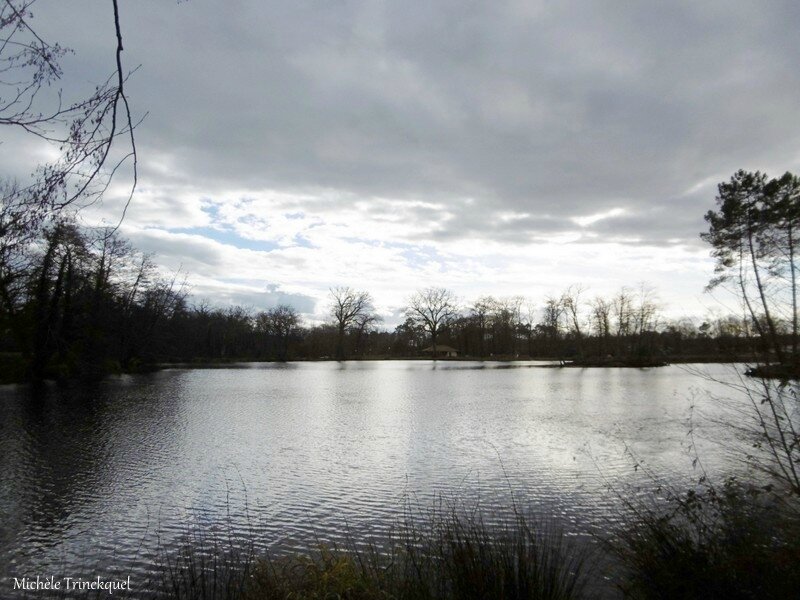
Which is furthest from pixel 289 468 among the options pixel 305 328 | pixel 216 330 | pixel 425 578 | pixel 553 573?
pixel 305 328

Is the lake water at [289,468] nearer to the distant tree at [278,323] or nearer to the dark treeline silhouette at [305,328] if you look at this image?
the dark treeline silhouette at [305,328]

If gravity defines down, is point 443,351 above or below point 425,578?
above

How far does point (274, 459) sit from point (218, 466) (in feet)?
A: 4.43

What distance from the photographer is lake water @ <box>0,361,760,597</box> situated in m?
7.88

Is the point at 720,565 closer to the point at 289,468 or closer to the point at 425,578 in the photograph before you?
the point at 425,578

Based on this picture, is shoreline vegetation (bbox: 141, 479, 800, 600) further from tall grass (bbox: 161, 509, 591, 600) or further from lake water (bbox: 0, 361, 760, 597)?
lake water (bbox: 0, 361, 760, 597)

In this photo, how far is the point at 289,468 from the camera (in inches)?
469

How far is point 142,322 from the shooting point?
171 ft

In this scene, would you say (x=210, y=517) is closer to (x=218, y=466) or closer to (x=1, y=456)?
(x=218, y=466)

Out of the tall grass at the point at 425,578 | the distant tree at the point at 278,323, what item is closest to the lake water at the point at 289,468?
the tall grass at the point at 425,578

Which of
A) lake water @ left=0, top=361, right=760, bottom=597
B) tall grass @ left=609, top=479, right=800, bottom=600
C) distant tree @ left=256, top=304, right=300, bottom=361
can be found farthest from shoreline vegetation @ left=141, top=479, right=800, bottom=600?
distant tree @ left=256, top=304, right=300, bottom=361

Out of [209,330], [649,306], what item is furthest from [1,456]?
[649,306]

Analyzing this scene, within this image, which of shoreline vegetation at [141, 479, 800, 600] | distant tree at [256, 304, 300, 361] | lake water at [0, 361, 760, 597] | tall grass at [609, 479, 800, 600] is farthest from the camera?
distant tree at [256, 304, 300, 361]

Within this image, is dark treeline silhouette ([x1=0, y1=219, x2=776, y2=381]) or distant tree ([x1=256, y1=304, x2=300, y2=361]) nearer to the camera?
dark treeline silhouette ([x1=0, y1=219, x2=776, y2=381])
